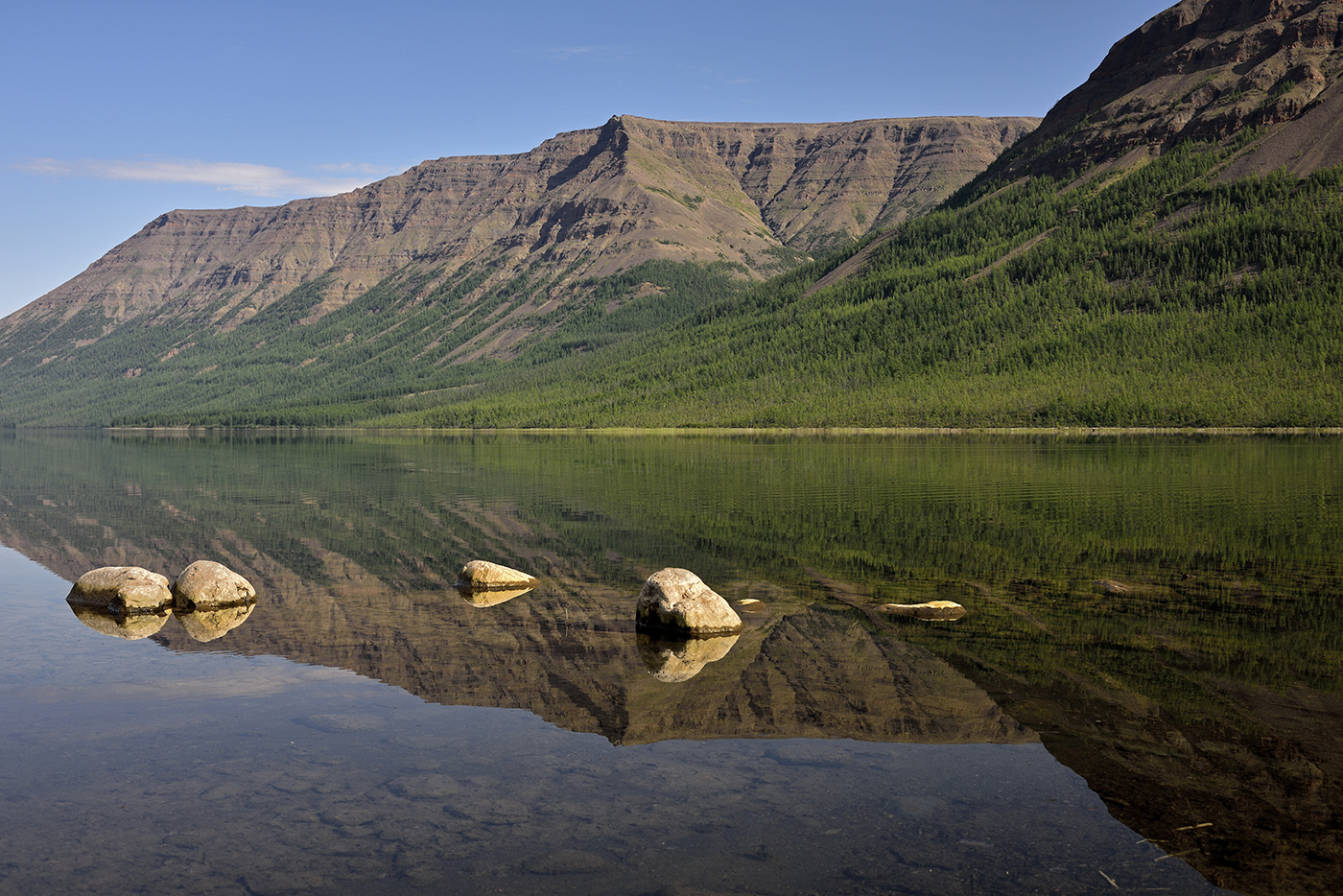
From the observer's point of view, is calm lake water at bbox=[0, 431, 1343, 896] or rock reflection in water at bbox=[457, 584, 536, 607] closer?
calm lake water at bbox=[0, 431, 1343, 896]

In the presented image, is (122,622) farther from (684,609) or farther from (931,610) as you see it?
(931,610)

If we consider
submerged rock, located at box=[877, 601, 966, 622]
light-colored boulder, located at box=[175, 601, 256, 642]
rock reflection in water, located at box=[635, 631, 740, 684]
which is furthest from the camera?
light-colored boulder, located at box=[175, 601, 256, 642]

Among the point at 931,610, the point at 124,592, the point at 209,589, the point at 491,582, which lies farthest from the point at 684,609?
the point at 124,592

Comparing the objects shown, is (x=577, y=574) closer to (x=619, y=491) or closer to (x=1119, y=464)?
(x=619, y=491)

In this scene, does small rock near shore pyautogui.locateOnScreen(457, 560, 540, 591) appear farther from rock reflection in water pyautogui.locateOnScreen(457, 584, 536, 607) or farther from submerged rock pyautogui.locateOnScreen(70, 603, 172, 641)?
submerged rock pyautogui.locateOnScreen(70, 603, 172, 641)

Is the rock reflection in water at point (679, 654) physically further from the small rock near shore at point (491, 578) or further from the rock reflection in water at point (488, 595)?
the small rock near shore at point (491, 578)

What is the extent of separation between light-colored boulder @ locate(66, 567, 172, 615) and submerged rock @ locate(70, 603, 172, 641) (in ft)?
0.73

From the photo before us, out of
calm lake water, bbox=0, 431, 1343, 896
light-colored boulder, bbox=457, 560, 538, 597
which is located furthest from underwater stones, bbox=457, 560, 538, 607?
calm lake water, bbox=0, 431, 1343, 896

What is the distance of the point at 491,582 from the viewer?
30391 mm

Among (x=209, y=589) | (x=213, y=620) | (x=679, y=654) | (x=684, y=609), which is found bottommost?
(x=679, y=654)

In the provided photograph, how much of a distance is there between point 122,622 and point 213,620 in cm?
267

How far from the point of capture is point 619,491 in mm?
62656

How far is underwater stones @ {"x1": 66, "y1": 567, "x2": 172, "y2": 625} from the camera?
28.5 m

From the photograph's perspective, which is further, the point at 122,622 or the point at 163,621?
the point at 122,622
